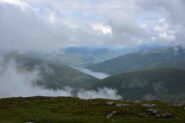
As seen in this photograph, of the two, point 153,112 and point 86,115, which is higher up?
point 86,115

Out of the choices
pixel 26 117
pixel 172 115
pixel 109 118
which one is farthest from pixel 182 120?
pixel 26 117

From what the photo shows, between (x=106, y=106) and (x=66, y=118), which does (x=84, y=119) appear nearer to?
(x=66, y=118)

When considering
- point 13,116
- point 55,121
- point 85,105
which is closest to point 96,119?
point 55,121

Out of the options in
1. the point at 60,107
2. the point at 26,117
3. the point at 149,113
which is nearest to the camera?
the point at 26,117

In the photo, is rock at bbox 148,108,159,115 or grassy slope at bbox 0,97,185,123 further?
rock at bbox 148,108,159,115

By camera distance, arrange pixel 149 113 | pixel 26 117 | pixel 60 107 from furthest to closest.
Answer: pixel 60 107
pixel 149 113
pixel 26 117

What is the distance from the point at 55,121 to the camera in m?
63.7

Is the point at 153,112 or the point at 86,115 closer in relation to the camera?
the point at 86,115

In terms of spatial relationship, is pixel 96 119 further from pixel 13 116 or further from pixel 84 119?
pixel 13 116

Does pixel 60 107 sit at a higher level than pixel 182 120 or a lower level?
higher

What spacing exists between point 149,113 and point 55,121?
22.2m

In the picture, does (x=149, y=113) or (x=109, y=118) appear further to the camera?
(x=149, y=113)

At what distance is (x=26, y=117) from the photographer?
225ft

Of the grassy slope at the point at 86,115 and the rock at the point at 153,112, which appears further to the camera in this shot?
the rock at the point at 153,112
